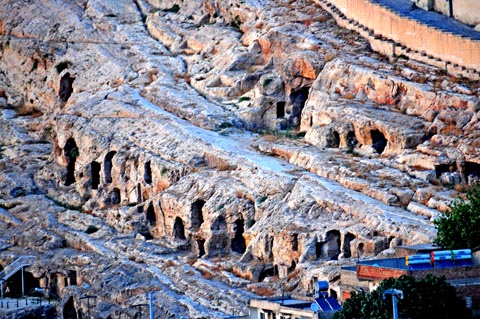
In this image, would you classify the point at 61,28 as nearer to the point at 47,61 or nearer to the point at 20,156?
the point at 47,61

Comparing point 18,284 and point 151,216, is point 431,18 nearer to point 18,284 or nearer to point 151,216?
point 151,216

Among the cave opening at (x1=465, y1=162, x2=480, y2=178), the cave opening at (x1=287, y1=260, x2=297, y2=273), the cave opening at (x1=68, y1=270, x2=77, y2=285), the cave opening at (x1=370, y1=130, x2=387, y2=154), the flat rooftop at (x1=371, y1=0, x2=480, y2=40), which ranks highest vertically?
the flat rooftop at (x1=371, y1=0, x2=480, y2=40)

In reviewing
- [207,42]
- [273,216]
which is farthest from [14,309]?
[207,42]

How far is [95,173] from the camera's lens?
93625 millimetres

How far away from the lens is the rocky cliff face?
257 feet

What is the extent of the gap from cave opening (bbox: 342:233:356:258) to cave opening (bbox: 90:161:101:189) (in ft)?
64.8

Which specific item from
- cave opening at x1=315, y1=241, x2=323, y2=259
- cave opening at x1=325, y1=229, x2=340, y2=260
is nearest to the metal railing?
cave opening at x1=315, y1=241, x2=323, y2=259

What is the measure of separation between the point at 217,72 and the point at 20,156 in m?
10.6

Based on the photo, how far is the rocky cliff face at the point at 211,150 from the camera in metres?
78.2

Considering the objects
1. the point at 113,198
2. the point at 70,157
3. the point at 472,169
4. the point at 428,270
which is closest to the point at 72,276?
the point at 113,198

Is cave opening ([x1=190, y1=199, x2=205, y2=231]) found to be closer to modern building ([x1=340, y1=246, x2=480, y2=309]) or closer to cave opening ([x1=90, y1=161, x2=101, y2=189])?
cave opening ([x1=90, y1=161, x2=101, y2=189])

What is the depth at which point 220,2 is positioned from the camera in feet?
332

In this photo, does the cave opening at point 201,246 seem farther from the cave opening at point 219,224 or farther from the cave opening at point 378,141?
the cave opening at point 378,141

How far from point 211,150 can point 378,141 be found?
722cm
